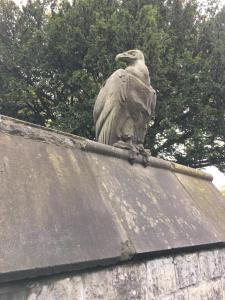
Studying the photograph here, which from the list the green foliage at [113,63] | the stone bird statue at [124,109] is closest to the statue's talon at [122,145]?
the stone bird statue at [124,109]

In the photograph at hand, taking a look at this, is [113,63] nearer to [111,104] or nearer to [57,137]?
[111,104]

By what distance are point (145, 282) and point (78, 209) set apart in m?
0.71

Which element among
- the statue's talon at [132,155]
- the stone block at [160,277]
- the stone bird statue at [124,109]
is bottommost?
the stone block at [160,277]

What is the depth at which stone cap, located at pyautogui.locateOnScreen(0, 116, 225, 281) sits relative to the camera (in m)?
1.65

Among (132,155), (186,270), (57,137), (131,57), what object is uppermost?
(131,57)

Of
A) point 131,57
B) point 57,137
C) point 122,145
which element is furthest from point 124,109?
point 57,137

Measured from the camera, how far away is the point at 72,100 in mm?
12305

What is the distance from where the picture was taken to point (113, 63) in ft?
36.3

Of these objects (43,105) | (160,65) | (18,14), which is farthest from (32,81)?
(160,65)

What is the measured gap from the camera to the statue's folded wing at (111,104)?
3.39 metres

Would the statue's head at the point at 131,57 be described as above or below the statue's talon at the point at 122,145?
above

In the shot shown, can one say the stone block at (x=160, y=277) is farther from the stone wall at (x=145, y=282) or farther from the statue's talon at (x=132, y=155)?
the statue's talon at (x=132, y=155)

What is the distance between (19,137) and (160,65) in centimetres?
982

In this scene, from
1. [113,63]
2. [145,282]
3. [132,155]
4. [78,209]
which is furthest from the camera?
[113,63]
